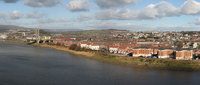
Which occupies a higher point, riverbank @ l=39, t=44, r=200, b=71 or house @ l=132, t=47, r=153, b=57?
house @ l=132, t=47, r=153, b=57

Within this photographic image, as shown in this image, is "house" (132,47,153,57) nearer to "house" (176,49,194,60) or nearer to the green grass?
the green grass

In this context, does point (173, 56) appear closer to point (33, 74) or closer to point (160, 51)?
point (160, 51)

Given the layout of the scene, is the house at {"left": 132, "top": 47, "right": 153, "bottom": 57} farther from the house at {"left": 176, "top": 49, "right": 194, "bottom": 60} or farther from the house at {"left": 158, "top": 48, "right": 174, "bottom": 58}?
the house at {"left": 176, "top": 49, "right": 194, "bottom": 60}

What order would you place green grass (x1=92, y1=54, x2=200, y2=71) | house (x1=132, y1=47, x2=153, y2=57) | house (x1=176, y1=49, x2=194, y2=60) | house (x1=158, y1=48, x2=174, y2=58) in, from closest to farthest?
green grass (x1=92, y1=54, x2=200, y2=71) → house (x1=176, y1=49, x2=194, y2=60) → house (x1=158, y1=48, x2=174, y2=58) → house (x1=132, y1=47, x2=153, y2=57)

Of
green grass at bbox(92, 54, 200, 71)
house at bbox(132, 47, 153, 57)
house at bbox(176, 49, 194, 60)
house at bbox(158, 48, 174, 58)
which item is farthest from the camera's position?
house at bbox(132, 47, 153, 57)

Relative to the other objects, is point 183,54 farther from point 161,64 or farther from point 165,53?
point 161,64

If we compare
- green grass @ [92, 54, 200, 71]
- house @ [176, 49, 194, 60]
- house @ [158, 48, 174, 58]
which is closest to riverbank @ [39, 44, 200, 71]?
green grass @ [92, 54, 200, 71]

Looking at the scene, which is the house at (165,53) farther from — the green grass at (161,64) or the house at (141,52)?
the green grass at (161,64)

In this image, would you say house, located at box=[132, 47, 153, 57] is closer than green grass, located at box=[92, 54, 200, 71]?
No

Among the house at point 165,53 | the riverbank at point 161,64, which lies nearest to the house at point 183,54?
the house at point 165,53

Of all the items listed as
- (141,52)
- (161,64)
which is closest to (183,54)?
(161,64)

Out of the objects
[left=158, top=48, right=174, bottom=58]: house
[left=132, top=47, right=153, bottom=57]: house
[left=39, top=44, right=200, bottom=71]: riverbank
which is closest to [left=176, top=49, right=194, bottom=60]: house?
[left=158, top=48, right=174, bottom=58]: house
